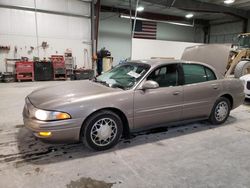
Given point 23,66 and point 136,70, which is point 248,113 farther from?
point 23,66

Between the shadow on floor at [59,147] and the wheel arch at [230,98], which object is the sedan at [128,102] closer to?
the wheel arch at [230,98]

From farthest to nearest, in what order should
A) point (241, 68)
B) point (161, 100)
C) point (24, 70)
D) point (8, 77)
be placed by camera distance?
point (24, 70) → point (8, 77) → point (241, 68) → point (161, 100)

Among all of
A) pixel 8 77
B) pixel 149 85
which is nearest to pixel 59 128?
pixel 149 85

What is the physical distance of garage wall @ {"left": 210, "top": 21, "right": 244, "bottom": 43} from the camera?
1587cm

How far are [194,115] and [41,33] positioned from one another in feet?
30.8

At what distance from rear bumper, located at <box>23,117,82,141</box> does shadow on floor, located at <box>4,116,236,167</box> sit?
27cm

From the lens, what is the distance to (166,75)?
132 inches

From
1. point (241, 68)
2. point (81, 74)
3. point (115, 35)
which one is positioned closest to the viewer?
point (241, 68)

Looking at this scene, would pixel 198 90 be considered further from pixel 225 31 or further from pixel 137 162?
pixel 225 31

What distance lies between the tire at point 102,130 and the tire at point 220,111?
1911 millimetres

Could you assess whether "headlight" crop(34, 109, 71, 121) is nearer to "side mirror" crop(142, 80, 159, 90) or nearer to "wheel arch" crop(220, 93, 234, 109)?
"side mirror" crop(142, 80, 159, 90)

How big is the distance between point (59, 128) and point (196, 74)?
239cm

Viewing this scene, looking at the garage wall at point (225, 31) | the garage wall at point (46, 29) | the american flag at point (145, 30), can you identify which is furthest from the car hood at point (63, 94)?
the garage wall at point (225, 31)

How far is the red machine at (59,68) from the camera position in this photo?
34.3 feet
